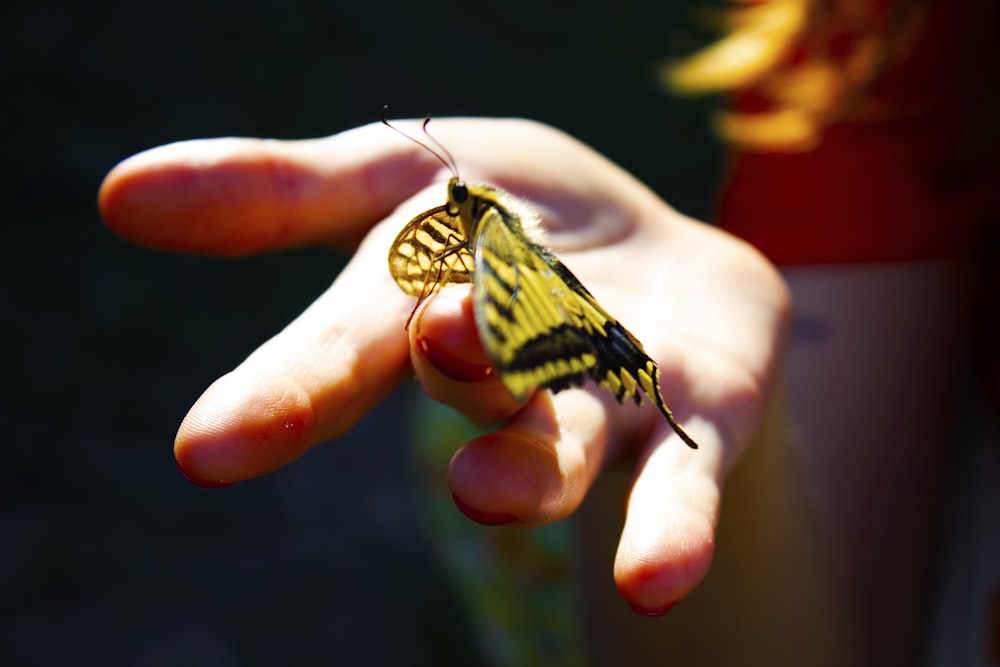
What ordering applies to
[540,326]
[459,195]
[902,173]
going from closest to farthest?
[540,326] → [459,195] → [902,173]

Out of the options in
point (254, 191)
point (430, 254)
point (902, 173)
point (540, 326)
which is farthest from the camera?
point (902, 173)

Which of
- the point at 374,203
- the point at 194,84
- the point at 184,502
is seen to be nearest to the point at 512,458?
the point at 374,203

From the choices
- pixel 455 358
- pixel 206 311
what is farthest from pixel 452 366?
pixel 206 311

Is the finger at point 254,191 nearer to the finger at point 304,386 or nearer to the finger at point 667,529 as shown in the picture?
the finger at point 304,386

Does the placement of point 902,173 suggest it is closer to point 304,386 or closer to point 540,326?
point 540,326

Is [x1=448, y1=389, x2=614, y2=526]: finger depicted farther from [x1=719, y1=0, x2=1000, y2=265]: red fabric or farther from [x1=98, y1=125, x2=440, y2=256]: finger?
[x1=719, y1=0, x2=1000, y2=265]: red fabric

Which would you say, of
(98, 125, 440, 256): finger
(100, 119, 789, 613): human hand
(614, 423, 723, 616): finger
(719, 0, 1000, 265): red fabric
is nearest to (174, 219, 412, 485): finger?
(100, 119, 789, 613): human hand
